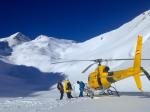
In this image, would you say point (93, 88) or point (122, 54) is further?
point (122, 54)

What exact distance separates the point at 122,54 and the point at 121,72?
163079mm

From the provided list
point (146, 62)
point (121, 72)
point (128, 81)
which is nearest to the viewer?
point (121, 72)

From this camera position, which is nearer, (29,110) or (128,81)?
(29,110)

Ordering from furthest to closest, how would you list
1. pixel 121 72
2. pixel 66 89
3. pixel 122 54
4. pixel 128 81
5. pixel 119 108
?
1. pixel 122 54
2. pixel 128 81
3. pixel 66 89
4. pixel 121 72
5. pixel 119 108

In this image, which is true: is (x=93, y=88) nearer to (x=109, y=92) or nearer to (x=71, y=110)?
(x=109, y=92)

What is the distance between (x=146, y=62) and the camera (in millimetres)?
105250

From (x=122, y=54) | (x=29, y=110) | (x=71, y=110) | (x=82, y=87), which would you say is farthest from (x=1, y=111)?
(x=122, y=54)

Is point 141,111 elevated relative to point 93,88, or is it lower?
lower

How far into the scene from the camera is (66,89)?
3528 centimetres

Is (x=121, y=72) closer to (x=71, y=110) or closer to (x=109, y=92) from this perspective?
(x=109, y=92)

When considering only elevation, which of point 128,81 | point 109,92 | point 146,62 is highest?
point 146,62

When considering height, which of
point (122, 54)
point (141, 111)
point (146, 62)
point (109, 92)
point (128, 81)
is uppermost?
point (122, 54)

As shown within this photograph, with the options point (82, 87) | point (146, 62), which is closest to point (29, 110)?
point (82, 87)

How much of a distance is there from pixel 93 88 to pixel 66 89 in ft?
9.09
